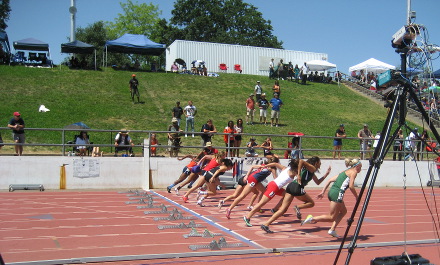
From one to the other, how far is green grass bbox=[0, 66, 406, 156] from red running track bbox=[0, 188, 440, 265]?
358 inches

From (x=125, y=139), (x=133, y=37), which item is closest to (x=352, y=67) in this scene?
(x=133, y=37)

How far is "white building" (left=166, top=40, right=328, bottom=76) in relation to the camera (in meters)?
41.2

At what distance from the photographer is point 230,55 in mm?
43062

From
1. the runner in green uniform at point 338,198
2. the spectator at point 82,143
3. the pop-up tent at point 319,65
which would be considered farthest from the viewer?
the pop-up tent at point 319,65

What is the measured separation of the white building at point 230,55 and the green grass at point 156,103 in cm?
391

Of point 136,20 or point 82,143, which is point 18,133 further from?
point 136,20

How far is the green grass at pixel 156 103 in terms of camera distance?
82.8 feet

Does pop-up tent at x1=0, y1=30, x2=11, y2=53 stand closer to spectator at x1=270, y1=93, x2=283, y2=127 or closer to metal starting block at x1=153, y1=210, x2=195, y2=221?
spectator at x1=270, y1=93, x2=283, y2=127

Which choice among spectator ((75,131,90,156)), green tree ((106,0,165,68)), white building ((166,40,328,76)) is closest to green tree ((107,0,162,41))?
green tree ((106,0,165,68))

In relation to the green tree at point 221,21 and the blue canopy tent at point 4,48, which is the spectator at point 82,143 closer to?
the blue canopy tent at point 4,48

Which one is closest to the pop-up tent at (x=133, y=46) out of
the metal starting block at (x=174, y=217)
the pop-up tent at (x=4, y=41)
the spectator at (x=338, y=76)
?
the pop-up tent at (x=4, y=41)

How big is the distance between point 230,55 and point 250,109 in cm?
1729

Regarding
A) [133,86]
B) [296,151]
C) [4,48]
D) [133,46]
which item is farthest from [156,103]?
[4,48]

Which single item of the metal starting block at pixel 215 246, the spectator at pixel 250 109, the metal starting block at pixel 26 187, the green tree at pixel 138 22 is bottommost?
the metal starting block at pixel 215 246
